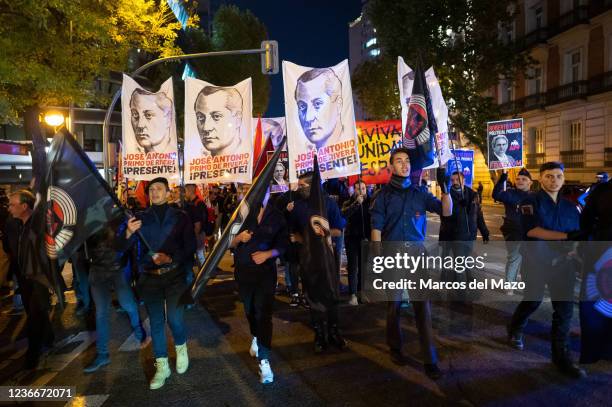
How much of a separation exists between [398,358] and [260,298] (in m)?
1.55

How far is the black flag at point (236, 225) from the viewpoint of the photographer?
4473mm

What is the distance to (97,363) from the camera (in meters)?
4.86

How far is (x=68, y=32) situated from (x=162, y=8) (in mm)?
5157

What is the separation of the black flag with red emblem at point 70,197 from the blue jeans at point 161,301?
2.33 ft

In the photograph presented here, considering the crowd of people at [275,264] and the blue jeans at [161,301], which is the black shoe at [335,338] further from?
the blue jeans at [161,301]

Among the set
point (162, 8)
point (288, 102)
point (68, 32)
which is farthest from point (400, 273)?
point (162, 8)

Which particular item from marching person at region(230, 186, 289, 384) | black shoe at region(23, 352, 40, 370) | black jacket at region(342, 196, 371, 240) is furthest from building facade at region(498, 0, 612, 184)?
black shoe at region(23, 352, 40, 370)

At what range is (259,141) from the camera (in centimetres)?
1062

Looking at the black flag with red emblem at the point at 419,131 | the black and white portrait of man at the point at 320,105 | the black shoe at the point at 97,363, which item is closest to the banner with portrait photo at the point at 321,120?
the black and white portrait of man at the point at 320,105

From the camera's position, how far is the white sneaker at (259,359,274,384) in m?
4.36

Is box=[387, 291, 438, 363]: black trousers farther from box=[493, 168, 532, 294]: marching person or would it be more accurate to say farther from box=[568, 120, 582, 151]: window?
box=[568, 120, 582, 151]: window

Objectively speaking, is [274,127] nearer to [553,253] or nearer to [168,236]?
[168,236]

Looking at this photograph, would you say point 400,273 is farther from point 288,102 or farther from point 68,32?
point 68,32

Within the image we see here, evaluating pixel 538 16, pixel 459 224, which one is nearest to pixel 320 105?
pixel 459 224
